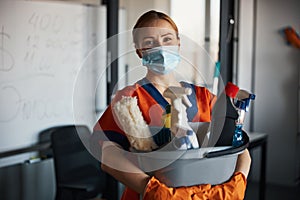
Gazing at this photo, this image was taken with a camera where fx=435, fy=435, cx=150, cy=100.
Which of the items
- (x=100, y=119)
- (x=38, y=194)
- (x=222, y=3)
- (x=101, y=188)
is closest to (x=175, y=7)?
(x=222, y=3)

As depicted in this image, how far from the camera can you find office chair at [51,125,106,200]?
2.61 metres

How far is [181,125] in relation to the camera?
3.23 ft

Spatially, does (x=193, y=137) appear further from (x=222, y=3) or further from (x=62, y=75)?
(x=62, y=75)

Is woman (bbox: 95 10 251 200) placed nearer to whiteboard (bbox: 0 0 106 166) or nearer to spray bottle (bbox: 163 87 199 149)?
spray bottle (bbox: 163 87 199 149)

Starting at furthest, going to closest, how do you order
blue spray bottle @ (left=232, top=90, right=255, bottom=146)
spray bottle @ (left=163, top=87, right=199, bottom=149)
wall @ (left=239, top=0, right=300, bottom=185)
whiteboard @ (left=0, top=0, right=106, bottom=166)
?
wall @ (left=239, top=0, right=300, bottom=185), whiteboard @ (left=0, top=0, right=106, bottom=166), blue spray bottle @ (left=232, top=90, right=255, bottom=146), spray bottle @ (left=163, top=87, right=199, bottom=149)

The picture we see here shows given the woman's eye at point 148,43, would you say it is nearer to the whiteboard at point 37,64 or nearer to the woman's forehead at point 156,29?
the woman's forehead at point 156,29

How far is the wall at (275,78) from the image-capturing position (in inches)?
159

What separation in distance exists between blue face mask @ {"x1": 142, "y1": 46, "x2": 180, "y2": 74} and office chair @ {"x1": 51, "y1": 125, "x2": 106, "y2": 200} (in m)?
1.49

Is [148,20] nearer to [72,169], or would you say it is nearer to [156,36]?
[156,36]

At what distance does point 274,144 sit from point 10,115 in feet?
8.63

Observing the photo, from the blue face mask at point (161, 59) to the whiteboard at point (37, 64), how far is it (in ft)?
4.21

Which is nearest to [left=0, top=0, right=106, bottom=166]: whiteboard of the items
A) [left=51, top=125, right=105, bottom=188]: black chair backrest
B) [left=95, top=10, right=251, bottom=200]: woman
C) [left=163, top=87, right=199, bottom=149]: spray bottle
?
[left=51, top=125, right=105, bottom=188]: black chair backrest

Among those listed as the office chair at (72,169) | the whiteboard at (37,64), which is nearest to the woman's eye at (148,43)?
the whiteboard at (37,64)

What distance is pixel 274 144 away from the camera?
4.21 metres
